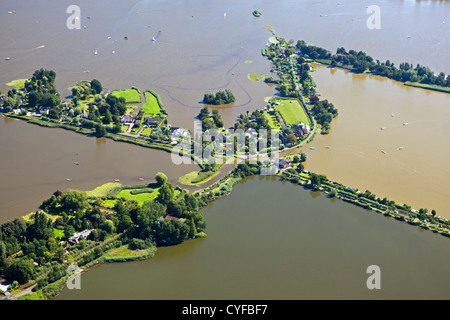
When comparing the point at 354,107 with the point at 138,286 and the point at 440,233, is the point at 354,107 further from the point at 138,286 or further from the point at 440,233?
the point at 138,286

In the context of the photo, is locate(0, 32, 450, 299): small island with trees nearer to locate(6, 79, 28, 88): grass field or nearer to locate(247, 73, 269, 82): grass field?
locate(6, 79, 28, 88): grass field

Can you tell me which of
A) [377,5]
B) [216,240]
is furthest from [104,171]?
[377,5]

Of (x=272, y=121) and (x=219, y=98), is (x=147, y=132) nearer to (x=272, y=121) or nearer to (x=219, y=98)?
(x=219, y=98)

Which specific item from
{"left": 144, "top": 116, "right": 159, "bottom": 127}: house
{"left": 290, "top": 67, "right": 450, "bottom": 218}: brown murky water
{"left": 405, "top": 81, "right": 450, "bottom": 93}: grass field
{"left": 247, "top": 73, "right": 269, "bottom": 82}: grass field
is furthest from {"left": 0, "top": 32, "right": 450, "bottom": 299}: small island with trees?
{"left": 290, "top": 67, "right": 450, "bottom": 218}: brown murky water

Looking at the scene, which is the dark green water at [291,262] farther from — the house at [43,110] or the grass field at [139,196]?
the house at [43,110]

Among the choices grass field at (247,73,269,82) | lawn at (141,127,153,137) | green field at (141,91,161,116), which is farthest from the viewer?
grass field at (247,73,269,82)

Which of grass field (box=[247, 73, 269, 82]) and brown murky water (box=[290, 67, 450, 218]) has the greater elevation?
grass field (box=[247, 73, 269, 82])
